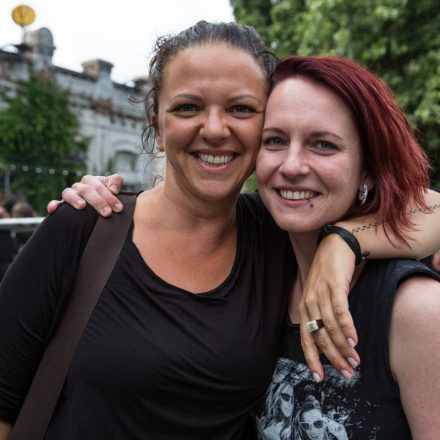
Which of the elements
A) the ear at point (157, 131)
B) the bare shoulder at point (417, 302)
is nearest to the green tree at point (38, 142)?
the ear at point (157, 131)

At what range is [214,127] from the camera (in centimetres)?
189

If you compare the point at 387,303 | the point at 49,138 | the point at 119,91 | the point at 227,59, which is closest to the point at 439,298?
the point at 387,303

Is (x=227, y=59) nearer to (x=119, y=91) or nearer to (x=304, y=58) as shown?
(x=304, y=58)

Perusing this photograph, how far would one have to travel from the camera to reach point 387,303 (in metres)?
1.58

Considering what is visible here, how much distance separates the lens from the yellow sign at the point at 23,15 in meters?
15.7

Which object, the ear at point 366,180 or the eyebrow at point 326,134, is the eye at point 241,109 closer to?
the eyebrow at point 326,134

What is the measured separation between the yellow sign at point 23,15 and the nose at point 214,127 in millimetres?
15704

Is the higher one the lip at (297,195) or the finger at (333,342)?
the lip at (297,195)

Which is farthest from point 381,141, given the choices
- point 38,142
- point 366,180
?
point 38,142

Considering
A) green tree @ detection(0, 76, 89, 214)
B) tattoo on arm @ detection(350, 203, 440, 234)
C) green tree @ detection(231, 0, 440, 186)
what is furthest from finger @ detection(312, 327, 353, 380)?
green tree @ detection(0, 76, 89, 214)

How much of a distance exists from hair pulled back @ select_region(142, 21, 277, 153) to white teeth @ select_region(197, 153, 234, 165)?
0.31 m

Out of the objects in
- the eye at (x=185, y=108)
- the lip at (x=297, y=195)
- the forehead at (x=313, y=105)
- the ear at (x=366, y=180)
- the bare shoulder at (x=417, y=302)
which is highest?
the forehead at (x=313, y=105)

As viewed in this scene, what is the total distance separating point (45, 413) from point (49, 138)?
1516 centimetres

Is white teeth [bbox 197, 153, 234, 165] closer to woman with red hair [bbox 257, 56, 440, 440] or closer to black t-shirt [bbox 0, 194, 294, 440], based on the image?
woman with red hair [bbox 257, 56, 440, 440]
